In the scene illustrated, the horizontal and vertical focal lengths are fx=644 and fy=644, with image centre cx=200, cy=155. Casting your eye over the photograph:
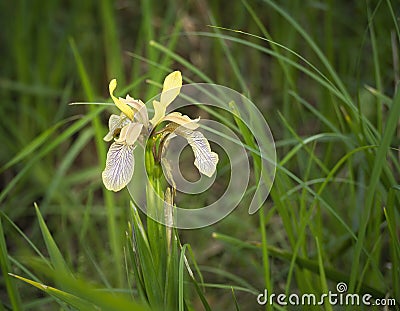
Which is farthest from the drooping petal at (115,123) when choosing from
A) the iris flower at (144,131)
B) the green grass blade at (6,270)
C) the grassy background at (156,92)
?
the grassy background at (156,92)

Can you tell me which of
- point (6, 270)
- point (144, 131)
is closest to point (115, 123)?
point (144, 131)

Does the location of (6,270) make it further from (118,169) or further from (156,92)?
(156,92)

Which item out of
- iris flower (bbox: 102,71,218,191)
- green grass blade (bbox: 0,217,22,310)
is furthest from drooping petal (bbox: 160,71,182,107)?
green grass blade (bbox: 0,217,22,310)

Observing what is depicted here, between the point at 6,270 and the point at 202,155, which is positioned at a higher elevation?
the point at 202,155

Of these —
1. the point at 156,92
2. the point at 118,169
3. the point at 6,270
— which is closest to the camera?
the point at 118,169

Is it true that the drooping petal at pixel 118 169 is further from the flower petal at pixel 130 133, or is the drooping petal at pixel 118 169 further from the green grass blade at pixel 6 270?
the green grass blade at pixel 6 270

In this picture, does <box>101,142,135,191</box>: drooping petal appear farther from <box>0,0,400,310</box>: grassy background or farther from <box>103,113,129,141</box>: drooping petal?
<box>0,0,400,310</box>: grassy background
